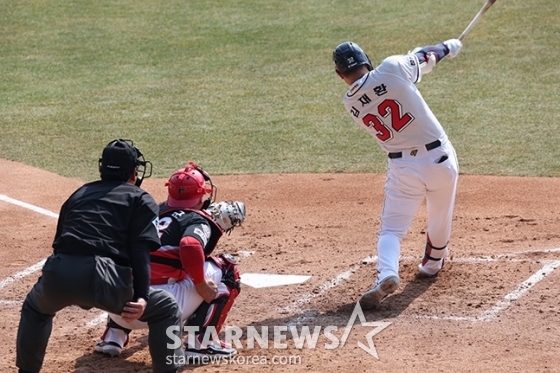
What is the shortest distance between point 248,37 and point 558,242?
31.4ft

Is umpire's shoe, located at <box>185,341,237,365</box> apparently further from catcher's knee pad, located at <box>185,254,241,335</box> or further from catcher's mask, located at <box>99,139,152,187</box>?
catcher's mask, located at <box>99,139,152,187</box>

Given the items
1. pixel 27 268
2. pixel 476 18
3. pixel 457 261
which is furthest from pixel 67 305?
pixel 476 18

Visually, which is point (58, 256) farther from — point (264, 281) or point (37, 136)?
point (37, 136)

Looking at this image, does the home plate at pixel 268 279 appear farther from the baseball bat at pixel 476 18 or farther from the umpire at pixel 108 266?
the baseball bat at pixel 476 18

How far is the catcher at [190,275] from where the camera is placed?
16.4 feet

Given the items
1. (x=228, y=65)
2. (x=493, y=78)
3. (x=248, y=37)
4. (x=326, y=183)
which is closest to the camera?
(x=326, y=183)

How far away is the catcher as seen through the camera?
501cm

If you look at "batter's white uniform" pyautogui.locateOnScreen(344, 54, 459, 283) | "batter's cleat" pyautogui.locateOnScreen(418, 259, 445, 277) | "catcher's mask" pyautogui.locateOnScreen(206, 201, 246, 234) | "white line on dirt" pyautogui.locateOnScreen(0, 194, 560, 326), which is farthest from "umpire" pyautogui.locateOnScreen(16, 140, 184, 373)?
"batter's cleat" pyautogui.locateOnScreen(418, 259, 445, 277)

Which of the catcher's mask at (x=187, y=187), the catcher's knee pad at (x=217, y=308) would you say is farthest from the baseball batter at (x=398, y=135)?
the catcher's mask at (x=187, y=187)

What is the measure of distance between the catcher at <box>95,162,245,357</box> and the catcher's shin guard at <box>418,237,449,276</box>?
1793mm

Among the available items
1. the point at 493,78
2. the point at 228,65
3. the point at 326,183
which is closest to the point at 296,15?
the point at 228,65

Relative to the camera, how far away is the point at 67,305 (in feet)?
14.4

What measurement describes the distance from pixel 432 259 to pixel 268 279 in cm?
132

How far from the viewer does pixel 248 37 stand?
15516 mm
